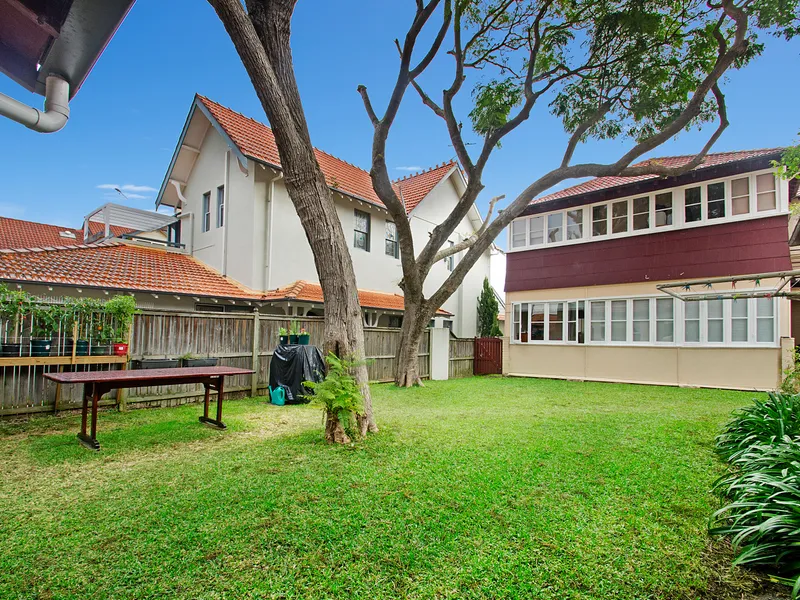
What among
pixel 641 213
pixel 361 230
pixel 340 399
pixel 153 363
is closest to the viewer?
pixel 340 399

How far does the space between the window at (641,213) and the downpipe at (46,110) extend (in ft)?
46.7

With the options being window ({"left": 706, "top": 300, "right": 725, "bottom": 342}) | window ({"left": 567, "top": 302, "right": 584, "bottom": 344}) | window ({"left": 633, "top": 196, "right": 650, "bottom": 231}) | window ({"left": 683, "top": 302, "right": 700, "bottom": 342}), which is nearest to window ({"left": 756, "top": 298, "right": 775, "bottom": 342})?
window ({"left": 706, "top": 300, "right": 725, "bottom": 342})

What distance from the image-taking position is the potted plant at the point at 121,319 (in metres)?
7.18

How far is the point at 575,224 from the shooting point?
1430 centimetres

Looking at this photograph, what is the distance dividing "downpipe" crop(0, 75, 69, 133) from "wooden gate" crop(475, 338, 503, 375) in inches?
557

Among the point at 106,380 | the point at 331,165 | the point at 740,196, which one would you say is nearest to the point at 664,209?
the point at 740,196

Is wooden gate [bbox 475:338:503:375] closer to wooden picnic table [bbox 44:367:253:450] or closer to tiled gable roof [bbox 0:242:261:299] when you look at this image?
tiled gable roof [bbox 0:242:261:299]

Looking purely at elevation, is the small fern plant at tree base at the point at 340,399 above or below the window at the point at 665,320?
below

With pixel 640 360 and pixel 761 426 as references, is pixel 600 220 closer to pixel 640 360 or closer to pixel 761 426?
pixel 640 360

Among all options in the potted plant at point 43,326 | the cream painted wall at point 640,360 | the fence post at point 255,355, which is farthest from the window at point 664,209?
the potted plant at point 43,326

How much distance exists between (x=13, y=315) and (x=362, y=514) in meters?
6.60

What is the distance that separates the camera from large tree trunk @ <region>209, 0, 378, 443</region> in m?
5.05

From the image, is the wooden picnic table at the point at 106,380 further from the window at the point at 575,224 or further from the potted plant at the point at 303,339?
the window at the point at 575,224

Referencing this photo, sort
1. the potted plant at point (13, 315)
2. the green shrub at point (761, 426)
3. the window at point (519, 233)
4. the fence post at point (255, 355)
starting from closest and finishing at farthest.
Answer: the green shrub at point (761, 426), the potted plant at point (13, 315), the fence post at point (255, 355), the window at point (519, 233)
